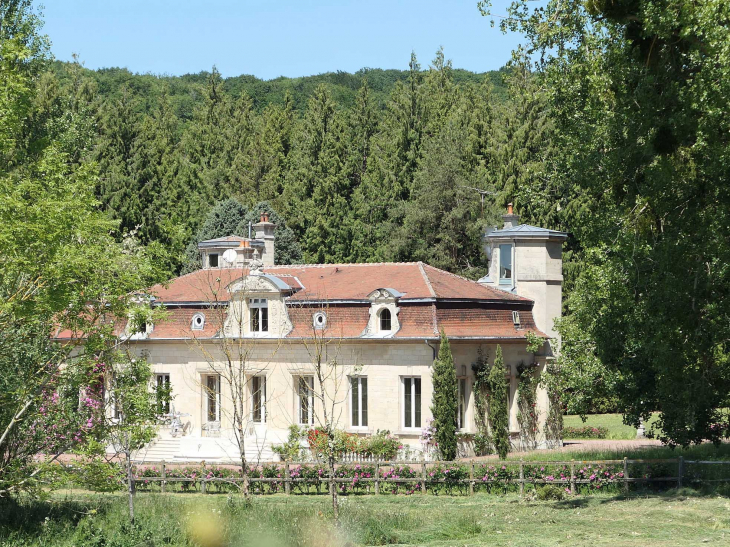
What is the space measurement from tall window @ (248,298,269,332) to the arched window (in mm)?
4360

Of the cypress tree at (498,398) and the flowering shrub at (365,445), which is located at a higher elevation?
the cypress tree at (498,398)

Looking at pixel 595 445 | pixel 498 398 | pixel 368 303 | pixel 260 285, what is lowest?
pixel 595 445

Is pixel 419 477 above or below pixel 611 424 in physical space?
above

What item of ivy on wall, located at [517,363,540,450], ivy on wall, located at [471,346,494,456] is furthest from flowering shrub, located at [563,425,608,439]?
ivy on wall, located at [471,346,494,456]

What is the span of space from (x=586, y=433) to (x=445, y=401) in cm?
1153

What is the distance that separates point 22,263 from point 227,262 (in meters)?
21.8

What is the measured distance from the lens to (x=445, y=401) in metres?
33.0

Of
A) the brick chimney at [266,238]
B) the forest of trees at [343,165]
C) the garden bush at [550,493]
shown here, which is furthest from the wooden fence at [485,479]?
the forest of trees at [343,165]

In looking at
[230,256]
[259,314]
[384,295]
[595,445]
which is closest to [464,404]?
[384,295]

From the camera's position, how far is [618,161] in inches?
842

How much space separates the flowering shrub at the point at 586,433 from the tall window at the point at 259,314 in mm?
13810

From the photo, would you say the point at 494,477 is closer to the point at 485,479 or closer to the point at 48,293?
the point at 485,479

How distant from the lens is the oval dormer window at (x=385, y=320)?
3481 centimetres

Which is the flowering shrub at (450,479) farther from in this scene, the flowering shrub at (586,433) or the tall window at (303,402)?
the flowering shrub at (586,433)
